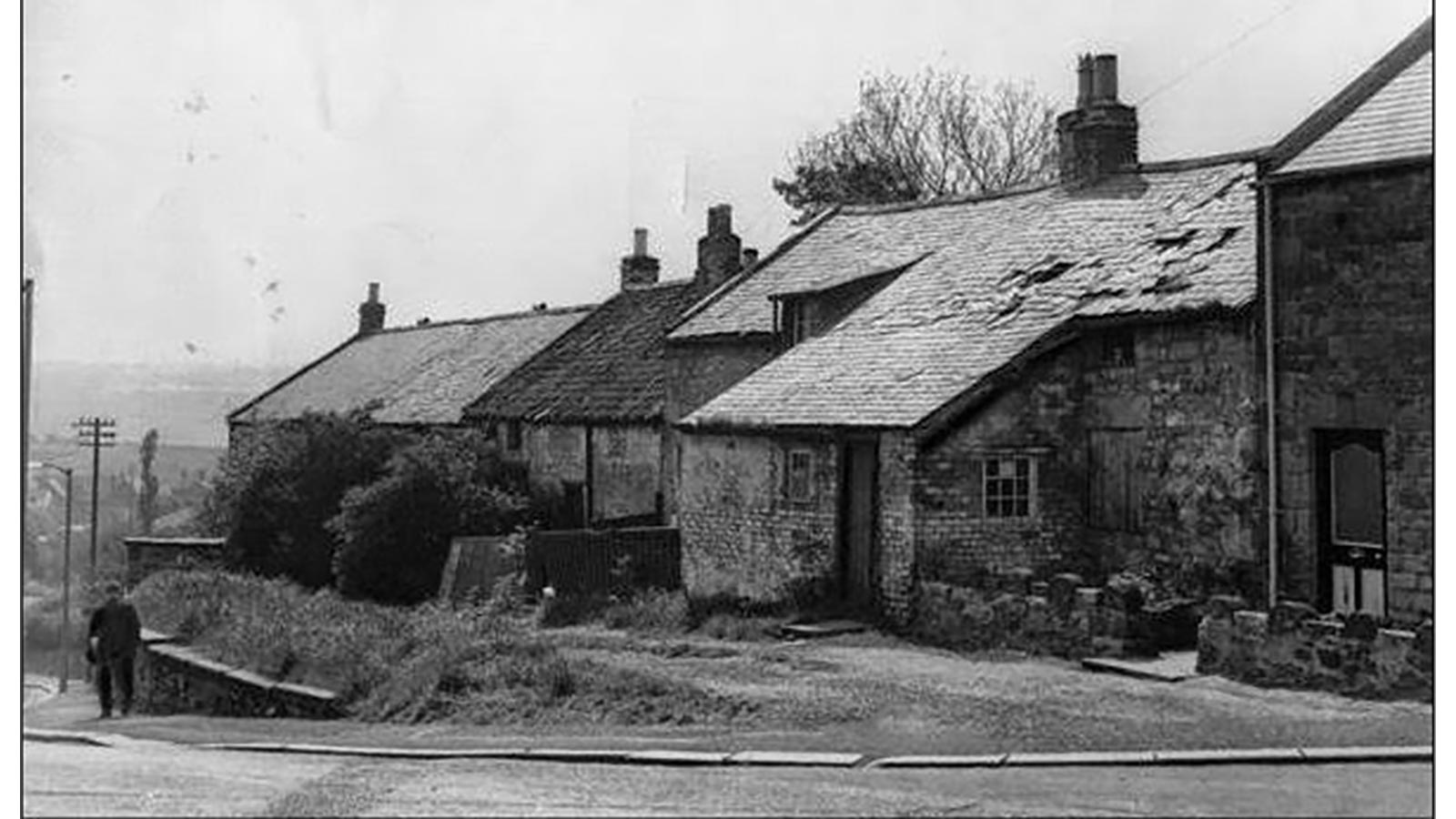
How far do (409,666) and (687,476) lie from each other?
6.35 m

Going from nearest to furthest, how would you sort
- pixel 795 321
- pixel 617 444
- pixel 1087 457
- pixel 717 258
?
pixel 1087 457 → pixel 795 321 → pixel 617 444 → pixel 717 258

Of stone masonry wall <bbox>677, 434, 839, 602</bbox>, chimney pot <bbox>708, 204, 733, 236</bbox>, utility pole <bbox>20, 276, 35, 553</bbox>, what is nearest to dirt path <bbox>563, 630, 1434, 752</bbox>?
stone masonry wall <bbox>677, 434, 839, 602</bbox>

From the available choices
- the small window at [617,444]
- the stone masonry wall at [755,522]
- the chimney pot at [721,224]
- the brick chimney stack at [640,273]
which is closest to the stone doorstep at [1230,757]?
the stone masonry wall at [755,522]

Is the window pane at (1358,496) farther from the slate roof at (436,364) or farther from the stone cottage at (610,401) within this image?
the slate roof at (436,364)

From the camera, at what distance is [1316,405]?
9.32 metres

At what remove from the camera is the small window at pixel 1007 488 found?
12.8 m

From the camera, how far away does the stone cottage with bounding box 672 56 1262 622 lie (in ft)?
38.8

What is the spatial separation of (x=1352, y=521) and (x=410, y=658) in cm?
578

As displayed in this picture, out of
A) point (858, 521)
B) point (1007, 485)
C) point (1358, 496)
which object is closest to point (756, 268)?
point (858, 521)

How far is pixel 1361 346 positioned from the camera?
8.63 metres

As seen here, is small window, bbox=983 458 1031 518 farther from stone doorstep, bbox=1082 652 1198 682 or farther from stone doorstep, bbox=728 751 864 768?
stone doorstep, bbox=728 751 864 768

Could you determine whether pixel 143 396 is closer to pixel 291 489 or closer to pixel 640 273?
pixel 291 489

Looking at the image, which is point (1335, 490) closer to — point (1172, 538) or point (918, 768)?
point (1172, 538)

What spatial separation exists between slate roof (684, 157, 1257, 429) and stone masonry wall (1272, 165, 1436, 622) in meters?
1.81
